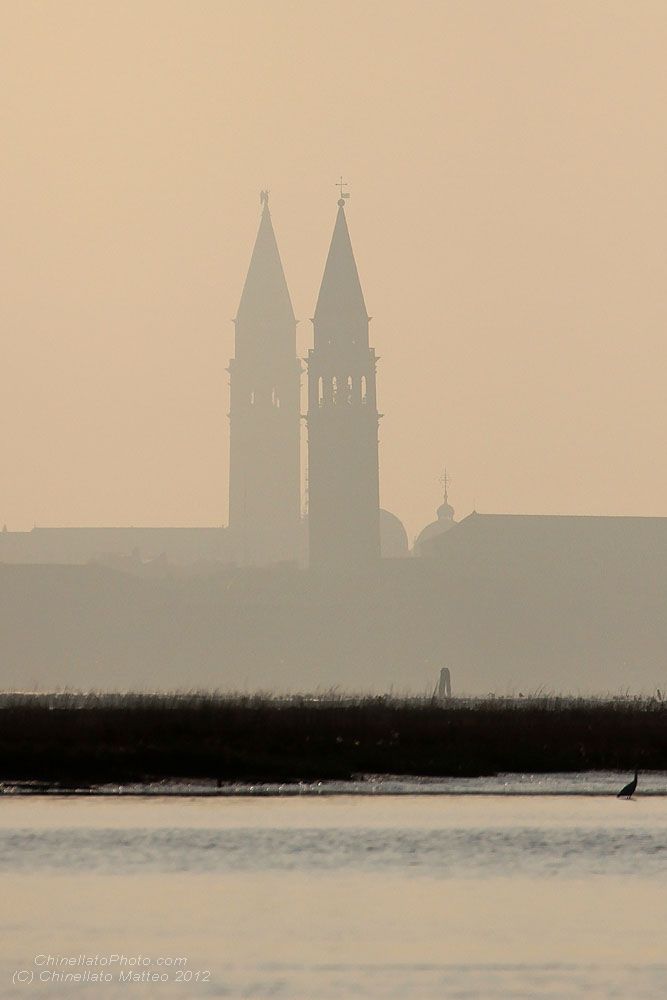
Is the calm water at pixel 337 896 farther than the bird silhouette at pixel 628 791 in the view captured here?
No

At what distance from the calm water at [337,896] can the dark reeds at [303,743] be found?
334 centimetres

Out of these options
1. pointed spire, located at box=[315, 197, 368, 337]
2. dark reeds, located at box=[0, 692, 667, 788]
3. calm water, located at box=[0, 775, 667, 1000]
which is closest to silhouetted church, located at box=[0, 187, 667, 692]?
pointed spire, located at box=[315, 197, 368, 337]

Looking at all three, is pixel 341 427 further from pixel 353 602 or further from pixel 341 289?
pixel 353 602

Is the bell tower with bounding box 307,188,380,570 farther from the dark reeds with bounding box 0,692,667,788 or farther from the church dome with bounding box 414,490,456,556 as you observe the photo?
the dark reeds with bounding box 0,692,667,788

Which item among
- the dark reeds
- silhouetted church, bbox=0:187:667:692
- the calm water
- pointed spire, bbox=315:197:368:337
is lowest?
the calm water

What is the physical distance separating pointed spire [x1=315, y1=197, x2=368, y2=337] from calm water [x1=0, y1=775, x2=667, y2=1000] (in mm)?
108667

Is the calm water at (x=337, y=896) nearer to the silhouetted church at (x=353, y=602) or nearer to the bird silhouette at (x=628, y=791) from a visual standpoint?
the bird silhouette at (x=628, y=791)

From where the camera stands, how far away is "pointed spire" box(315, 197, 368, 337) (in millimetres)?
145125

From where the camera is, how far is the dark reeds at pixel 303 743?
41094 mm

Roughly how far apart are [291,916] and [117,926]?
2.04 meters

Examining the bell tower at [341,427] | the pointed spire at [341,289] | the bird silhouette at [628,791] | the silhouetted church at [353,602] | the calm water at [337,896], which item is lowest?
the calm water at [337,896]

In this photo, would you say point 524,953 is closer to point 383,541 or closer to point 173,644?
point 173,644

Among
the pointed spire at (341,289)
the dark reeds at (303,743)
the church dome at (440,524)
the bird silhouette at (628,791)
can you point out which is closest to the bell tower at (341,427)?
the pointed spire at (341,289)

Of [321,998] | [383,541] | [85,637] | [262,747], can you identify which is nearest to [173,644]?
[85,637]
